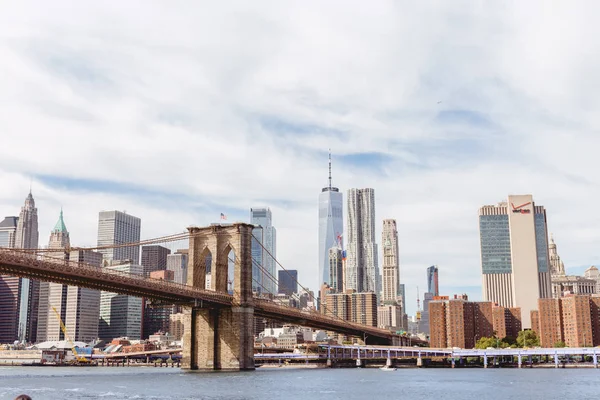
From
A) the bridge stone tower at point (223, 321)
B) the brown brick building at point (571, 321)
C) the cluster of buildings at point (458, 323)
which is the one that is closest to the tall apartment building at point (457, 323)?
the cluster of buildings at point (458, 323)

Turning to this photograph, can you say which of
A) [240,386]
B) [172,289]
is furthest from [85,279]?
[240,386]

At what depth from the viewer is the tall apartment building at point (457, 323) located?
185125mm

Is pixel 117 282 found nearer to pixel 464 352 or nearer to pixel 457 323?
pixel 464 352

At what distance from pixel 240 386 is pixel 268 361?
399 ft

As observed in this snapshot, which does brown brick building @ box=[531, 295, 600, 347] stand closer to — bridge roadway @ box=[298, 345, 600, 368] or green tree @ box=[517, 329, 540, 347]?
green tree @ box=[517, 329, 540, 347]

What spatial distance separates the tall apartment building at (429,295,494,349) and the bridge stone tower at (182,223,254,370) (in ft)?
342

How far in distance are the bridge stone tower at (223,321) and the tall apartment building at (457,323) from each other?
104 metres

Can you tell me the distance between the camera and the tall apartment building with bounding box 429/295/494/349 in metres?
185

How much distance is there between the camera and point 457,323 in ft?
609

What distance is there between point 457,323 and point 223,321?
110 meters

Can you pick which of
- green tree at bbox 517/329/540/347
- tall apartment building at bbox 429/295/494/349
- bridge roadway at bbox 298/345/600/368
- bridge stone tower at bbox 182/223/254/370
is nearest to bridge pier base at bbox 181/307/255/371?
bridge stone tower at bbox 182/223/254/370

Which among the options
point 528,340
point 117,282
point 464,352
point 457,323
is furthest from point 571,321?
point 117,282

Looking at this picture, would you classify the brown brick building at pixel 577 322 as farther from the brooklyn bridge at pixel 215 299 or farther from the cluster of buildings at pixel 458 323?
the brooklyn bridge at pixel 215 299

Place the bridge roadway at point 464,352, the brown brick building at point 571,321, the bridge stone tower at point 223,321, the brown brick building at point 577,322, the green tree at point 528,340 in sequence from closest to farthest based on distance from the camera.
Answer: the bridge stone tower at point 223,321, the bridge roadway at point 464,352, the brown brick building at point 577,322, the brown brick building at point 571,321, the green tree at point 528,340
